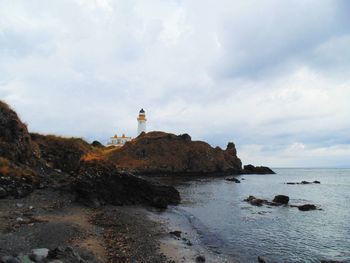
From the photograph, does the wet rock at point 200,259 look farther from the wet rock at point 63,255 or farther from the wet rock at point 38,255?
the wet rock at point 38,255

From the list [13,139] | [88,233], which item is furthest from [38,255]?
[13,139]

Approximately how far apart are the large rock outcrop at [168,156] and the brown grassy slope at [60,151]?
75.1 m

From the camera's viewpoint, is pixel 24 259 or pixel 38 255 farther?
pixel 38 255

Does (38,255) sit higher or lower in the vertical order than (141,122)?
lower

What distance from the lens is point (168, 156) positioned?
429 feet

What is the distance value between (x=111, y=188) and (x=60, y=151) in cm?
1203

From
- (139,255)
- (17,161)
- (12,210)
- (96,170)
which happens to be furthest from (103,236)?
(17,161)

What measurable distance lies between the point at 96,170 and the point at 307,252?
20.9 metres

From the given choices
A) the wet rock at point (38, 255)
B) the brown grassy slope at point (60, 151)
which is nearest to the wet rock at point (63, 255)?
the wet rock at point (38, 255)

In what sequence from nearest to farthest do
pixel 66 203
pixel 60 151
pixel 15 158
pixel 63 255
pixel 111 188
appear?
pixel 63 255 → pixel 66 203 → pixel 15 158 → pixel 111 188 → pixel 60 151

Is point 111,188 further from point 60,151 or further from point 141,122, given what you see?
point 141,122

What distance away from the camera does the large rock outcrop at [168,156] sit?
123950mm

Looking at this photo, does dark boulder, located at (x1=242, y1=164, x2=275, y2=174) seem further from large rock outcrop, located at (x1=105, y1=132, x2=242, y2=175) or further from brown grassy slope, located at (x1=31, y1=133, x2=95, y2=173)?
brown grassy slope, located at (x1=31, y1=133, x2=95, y2=173)

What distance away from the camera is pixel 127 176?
34.2m
